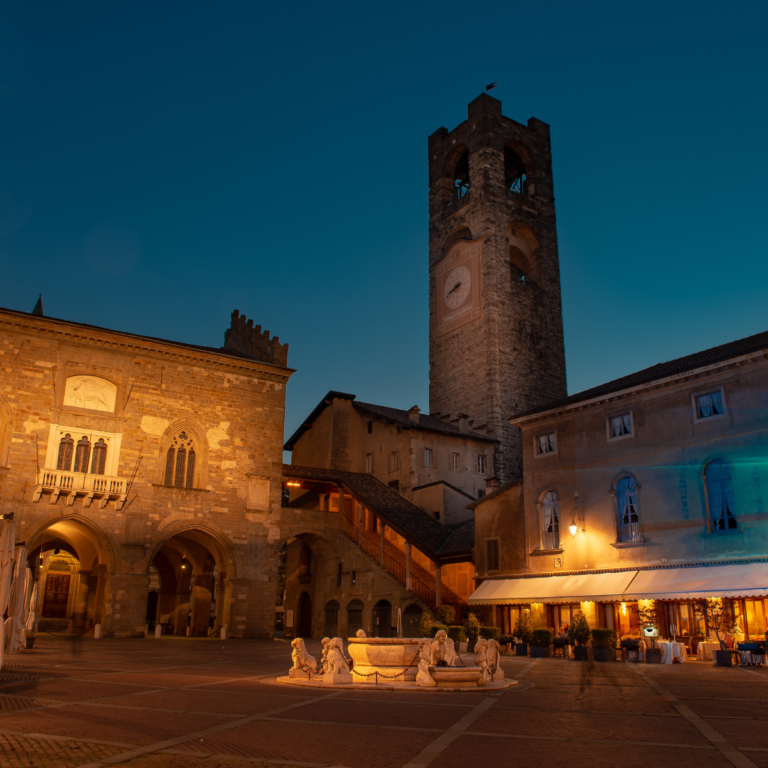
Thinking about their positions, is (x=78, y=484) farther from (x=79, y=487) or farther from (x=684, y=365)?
(x=684, y=365)

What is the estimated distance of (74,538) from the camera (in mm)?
32281

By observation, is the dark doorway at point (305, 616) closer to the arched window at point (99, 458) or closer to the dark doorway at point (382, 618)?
the dark doorway at point (382, 618)

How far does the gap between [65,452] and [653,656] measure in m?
21.8

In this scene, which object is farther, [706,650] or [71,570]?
[71,570]

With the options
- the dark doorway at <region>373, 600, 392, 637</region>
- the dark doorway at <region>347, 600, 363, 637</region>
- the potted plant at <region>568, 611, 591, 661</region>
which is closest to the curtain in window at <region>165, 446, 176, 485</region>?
the dark doorway at <region>347, 600, 363, 637</region>

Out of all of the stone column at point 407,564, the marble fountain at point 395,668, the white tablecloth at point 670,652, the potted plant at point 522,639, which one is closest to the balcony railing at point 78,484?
the stone column at point 407,564

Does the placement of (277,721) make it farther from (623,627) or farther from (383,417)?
(383,417)

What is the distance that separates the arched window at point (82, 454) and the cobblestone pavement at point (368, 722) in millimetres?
13899

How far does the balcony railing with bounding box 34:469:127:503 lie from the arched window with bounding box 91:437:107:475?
0.76 m

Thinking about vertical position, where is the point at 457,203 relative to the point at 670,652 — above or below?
above

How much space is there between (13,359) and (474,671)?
22643 mm

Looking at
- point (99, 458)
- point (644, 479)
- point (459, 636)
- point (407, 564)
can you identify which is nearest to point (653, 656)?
point (644, 479)

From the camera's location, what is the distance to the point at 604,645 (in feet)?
67.2

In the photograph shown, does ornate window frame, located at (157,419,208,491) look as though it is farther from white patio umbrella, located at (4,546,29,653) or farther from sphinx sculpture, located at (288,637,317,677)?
sphinx sculpture, located at (288,637,317,677)
